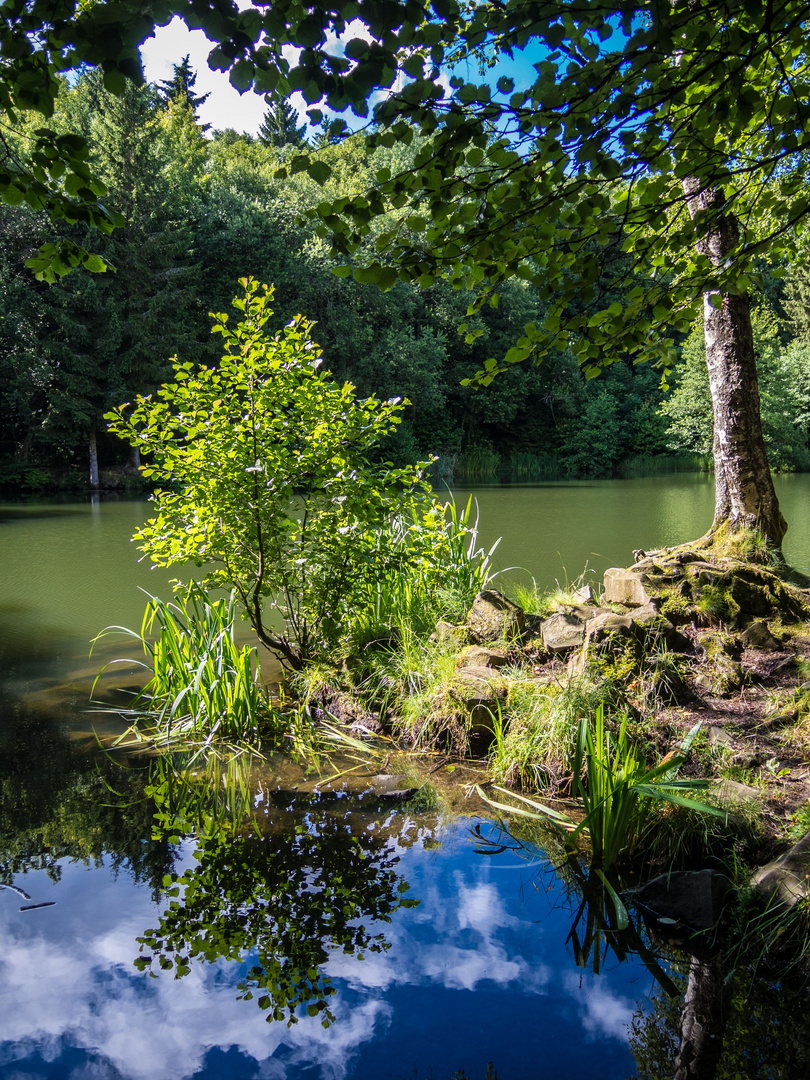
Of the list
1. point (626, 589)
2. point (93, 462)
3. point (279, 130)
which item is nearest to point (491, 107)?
point (626, 589)

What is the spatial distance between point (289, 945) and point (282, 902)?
22cm

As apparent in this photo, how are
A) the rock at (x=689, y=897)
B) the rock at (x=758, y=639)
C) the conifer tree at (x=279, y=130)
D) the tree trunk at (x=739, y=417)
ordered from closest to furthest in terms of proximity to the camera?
the rock at (x=689, y=897), the rock at (x=758, y=639), the tree trunk at (x=739, y=417), the conifer tree at (x=279, y=130)

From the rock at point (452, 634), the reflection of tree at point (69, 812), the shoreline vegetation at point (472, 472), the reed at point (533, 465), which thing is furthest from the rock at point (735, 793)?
the reed at point (533, 465)

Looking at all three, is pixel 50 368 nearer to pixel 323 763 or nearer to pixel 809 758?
pixel 323 763

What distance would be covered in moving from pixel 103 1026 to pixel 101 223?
7.58ft

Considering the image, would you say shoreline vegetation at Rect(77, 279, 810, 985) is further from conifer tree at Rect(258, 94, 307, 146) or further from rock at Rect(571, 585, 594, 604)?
conifer tree at Rect(258, 94, 307, 146)

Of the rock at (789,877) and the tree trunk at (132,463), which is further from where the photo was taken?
the tree trunk at (132,463)

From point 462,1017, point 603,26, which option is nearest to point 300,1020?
point 462,1017

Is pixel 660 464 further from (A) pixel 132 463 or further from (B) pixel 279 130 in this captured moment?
(B) pixel 279 130

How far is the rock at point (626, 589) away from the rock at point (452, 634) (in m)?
0.99

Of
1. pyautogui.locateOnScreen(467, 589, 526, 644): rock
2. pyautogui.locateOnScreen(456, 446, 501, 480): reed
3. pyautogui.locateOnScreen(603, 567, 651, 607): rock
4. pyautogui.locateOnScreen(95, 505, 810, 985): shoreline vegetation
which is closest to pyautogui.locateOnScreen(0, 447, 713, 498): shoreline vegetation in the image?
pyautogui.locateOnScreen(456, 446, 501, 480): reed

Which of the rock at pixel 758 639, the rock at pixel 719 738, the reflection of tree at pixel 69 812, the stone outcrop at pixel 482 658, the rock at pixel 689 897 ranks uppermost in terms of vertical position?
the rock at pixel 758 639

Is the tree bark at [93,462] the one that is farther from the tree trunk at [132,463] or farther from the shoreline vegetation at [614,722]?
the shoreline vegetation at [614,722]

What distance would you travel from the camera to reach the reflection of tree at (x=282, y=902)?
2.19 meters
